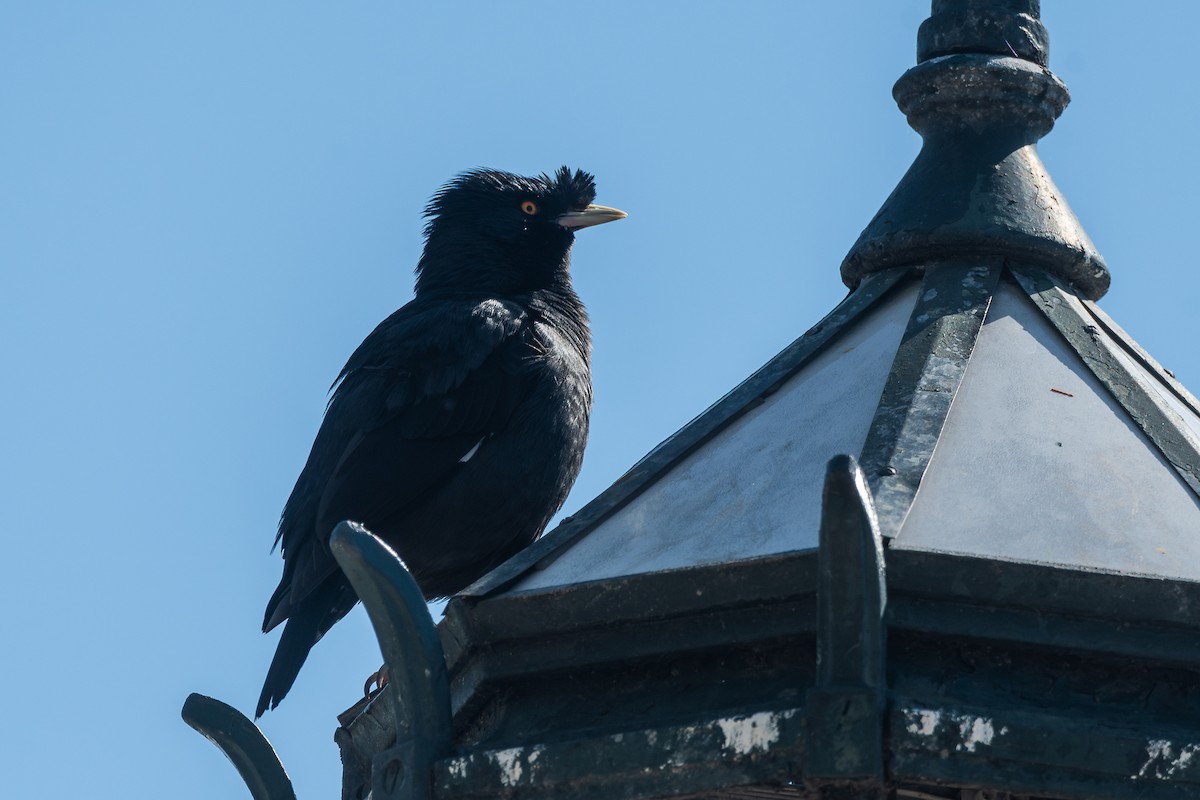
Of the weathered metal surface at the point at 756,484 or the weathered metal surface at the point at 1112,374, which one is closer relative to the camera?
the weathered metal surface at the point at 756,484

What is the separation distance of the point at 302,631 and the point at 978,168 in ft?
12.5

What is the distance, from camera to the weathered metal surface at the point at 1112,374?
2.62 metres

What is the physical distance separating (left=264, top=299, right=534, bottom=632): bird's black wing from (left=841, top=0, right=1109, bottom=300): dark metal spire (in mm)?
3310

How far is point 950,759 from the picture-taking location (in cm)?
214

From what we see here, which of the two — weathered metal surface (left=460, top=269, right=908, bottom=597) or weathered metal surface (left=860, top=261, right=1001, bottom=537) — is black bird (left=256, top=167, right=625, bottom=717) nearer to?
weathered metal surface (left=460, top=269, right=908, bottom=597)

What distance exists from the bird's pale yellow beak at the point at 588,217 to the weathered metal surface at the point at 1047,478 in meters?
5.19

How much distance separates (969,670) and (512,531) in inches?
170

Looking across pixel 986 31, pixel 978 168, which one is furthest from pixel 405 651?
pixel 986 31

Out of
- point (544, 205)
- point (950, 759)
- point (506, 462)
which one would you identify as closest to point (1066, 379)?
point (950, 759)

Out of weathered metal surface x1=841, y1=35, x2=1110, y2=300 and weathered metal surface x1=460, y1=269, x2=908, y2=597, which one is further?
weathered metal surface x1=841, y1=35, x2=1110, y2=300

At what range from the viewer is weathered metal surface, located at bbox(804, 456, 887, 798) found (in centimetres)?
212

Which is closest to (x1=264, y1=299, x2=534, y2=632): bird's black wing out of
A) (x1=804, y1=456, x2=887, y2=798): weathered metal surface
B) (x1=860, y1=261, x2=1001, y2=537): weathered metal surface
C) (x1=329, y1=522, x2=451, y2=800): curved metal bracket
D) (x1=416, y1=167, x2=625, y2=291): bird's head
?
(x1=416, y1=167, x2=625, y2=291): bird's head

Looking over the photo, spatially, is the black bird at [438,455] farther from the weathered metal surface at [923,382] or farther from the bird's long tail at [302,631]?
the weathered metal surface at [923,382]

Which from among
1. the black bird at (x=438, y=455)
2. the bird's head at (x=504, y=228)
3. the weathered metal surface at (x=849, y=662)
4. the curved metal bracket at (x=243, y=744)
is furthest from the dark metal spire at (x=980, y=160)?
the bird's head at (x=504, y=228)
